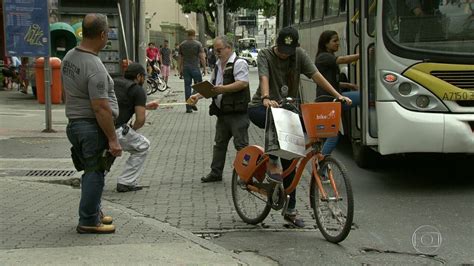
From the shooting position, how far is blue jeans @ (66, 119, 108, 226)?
219 inches

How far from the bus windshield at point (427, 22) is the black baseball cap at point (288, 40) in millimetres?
1847

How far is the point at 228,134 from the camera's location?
A: 27.1 ft

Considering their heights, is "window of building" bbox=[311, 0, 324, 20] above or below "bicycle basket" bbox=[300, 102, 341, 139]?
above

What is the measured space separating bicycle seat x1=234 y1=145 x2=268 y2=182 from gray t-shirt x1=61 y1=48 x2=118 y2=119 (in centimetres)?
154

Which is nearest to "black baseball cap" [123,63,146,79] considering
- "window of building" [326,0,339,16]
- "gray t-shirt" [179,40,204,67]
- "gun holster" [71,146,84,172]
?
"gun holster" [71,146,84,172]

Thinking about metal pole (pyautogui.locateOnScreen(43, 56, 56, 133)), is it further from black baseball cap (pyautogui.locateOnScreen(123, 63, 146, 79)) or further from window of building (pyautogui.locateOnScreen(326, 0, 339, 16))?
window of building (pyautogui.locateOnScreen(326, 0, 339, 16))

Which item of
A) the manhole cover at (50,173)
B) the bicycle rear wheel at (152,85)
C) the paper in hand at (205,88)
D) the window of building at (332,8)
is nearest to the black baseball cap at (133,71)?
the paper in hand at (205,88)

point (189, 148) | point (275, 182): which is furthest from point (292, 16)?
point (275, 182)

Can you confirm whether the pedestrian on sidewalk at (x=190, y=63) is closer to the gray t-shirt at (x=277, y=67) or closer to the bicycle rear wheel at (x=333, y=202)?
the gray t-shirt at (x=277, y=67)

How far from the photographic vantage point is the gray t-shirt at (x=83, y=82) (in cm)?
541

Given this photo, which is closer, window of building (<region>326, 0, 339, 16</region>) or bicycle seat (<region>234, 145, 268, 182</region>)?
bicycle seat (<region>234, 145, 268, 182</region>)

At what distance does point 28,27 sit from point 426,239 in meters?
8.92

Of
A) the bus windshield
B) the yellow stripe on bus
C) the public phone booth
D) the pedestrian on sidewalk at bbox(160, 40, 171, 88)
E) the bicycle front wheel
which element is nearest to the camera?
the yellow stripe on bus

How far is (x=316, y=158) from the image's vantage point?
5.82 metres
